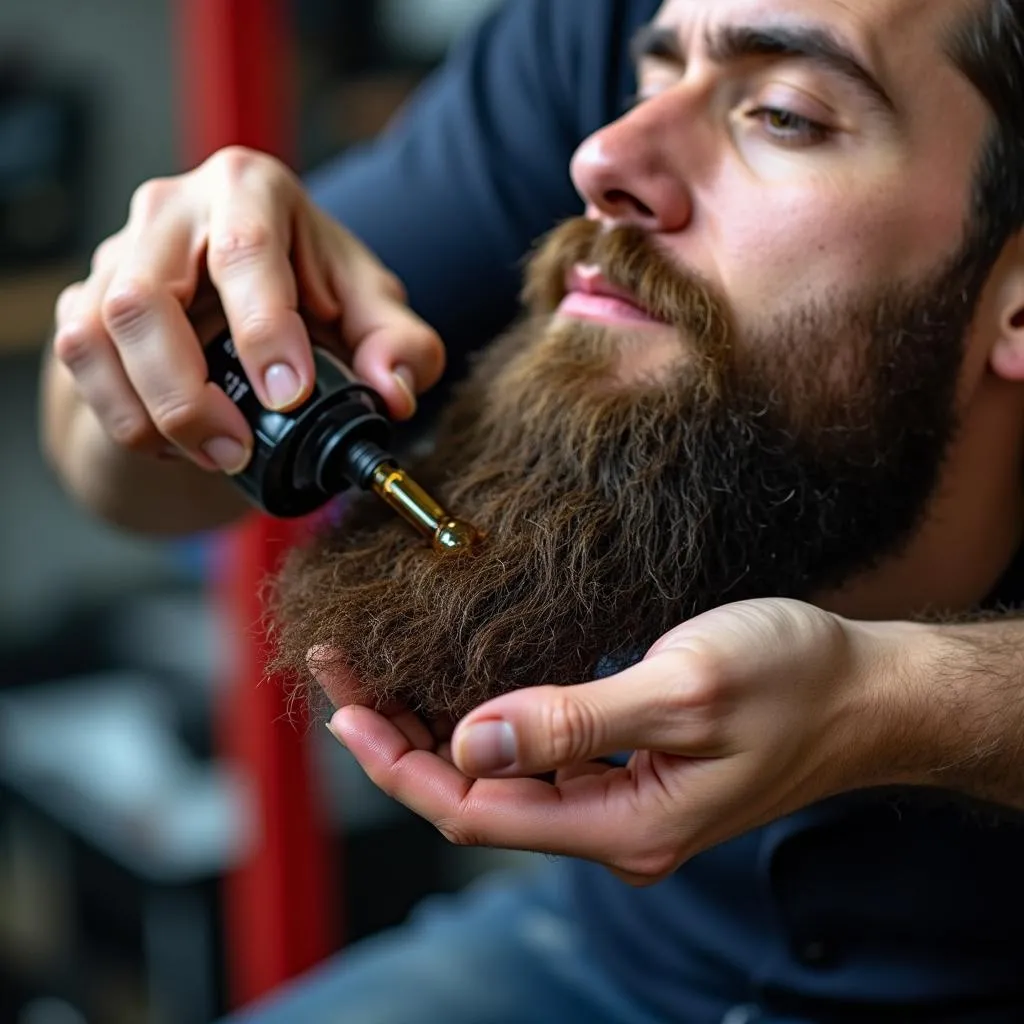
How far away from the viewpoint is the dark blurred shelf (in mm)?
1792

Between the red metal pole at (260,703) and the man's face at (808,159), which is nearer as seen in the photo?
the man's face at (808,159)

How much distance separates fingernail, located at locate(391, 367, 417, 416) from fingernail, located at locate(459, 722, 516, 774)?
0.86ft

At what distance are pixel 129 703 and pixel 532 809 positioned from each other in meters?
1.34

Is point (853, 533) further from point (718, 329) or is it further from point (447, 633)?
point (447, 633)

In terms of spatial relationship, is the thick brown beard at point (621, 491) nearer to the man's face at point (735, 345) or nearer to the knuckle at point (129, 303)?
the man's face at point (735, 345)

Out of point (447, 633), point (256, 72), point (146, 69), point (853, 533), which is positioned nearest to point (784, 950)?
point (853, 533)

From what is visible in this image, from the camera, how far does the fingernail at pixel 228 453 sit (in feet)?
2.41

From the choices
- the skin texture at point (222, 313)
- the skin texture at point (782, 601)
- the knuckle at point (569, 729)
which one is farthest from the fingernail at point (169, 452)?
the knuckle at point (569, 729)

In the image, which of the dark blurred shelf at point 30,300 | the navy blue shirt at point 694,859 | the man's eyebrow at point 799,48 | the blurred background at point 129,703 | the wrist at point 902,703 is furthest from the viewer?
the dark blurred shelf at point 30,300

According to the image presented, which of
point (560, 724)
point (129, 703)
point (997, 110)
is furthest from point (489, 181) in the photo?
point (129, 703)

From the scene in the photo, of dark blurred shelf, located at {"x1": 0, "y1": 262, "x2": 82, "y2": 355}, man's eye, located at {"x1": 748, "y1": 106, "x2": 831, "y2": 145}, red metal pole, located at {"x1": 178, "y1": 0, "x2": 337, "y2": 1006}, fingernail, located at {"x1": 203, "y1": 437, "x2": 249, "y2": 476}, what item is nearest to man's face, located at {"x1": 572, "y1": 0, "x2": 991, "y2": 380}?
man's eye, located at {"x1": 748, "y1": 106, "x2": 831, "y2": 145}

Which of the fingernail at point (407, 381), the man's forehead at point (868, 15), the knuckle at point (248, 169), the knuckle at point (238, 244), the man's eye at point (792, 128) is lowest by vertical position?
the fingernail at point (407, 381)

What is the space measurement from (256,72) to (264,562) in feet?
1.53

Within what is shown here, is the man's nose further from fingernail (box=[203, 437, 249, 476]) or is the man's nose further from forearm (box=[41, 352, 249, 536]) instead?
forearm (box=[41, 352, 249, 536])
